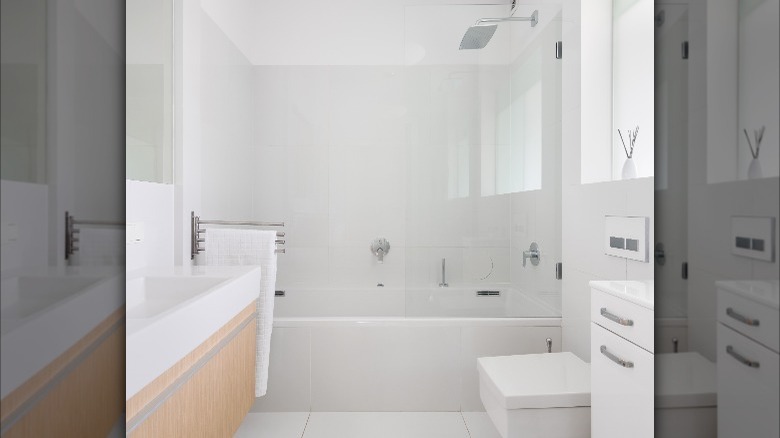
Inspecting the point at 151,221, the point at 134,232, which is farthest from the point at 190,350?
the point at 151,221

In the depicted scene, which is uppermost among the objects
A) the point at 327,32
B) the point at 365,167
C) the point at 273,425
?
the point at 327,32

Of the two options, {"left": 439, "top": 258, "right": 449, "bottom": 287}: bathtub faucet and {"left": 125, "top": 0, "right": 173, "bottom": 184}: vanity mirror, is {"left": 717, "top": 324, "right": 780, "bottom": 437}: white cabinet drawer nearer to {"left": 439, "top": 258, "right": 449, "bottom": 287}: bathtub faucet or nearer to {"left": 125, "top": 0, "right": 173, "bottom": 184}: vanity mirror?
{"left": 125, "top": 0, "right": 173, "bottom": 184}: vanity mirror

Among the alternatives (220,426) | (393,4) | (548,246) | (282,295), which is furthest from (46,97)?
(393,4)

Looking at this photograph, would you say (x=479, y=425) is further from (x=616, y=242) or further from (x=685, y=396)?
(x=685, y=396)

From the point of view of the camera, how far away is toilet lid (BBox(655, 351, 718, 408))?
0.16 meters

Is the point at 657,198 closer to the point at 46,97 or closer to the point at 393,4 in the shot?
the point at 46,97

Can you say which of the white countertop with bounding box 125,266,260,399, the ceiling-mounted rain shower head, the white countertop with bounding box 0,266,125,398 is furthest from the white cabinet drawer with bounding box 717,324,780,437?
the ceiling-mounted rain shower head

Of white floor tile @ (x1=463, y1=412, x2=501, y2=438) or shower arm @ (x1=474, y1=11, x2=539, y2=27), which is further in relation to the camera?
shower arm @ (x1=474, y1=11, x2=539, y2=27)

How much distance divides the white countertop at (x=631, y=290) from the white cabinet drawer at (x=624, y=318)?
0.01 metres

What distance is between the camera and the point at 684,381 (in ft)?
0.60

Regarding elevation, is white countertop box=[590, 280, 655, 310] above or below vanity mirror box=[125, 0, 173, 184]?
below

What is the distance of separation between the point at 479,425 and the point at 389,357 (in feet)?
1.78

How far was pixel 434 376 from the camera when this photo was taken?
243cm

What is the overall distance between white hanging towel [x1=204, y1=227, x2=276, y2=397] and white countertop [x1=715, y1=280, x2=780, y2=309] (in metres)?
1.93
